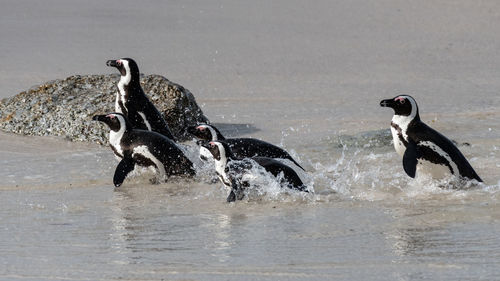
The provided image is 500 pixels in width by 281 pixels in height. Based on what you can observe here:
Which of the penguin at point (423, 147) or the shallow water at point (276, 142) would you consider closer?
the shallow water at point (276, 142)

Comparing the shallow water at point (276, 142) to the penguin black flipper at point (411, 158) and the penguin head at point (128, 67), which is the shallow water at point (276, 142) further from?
the penguin head at point (128, 67)

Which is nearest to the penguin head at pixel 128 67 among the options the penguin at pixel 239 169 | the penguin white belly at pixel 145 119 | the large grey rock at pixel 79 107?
the penguin white belly at pixel 145 119

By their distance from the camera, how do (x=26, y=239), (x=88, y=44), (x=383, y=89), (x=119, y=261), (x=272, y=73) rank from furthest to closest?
(x=88, y=44) → (x=272, y=73) → (x=383, y=89) → (x=26, y=239) → (x=119, y=261)

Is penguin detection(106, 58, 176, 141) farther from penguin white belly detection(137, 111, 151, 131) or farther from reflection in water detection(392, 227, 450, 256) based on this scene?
reflection in water detection(392, 227, 450, 256)

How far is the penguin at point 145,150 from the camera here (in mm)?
6887

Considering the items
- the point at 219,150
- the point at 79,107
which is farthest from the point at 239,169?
the point at 79,107

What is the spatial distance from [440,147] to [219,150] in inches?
58.9

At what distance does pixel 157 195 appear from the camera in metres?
6.38

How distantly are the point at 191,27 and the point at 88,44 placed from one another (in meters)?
1.66

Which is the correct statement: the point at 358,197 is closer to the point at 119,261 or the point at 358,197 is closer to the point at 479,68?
the point at 119,261

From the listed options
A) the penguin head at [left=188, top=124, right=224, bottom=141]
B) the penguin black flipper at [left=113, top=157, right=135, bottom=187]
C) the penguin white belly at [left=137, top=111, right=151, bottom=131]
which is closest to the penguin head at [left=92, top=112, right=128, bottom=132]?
the penguin black flipper at [left=113, top=157, right=135, bottom=187]

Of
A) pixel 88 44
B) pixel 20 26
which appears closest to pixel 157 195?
pixel 88 44

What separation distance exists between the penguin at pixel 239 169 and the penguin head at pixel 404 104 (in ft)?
3.09

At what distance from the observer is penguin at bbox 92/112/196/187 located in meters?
6.89
